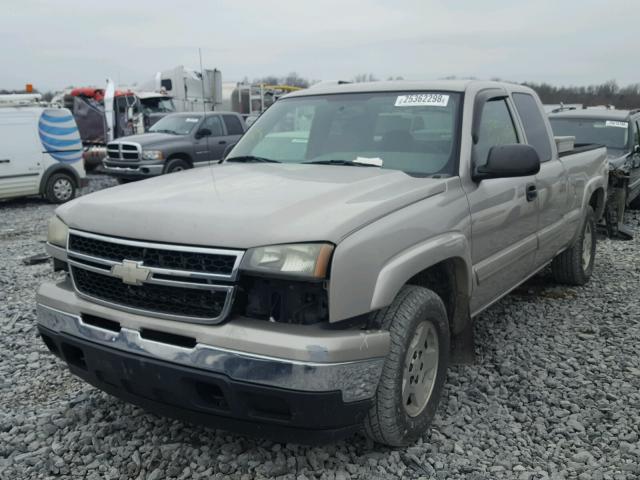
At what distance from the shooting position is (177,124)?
583 inches

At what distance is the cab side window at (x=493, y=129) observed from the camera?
3.58 m

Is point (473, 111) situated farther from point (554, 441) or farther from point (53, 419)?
point (53, 419)

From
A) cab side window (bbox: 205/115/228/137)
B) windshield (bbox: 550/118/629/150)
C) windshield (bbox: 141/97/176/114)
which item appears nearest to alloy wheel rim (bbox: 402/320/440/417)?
windshield (bbox: 550/118/629/150)

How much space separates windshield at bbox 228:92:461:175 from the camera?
11.2ft

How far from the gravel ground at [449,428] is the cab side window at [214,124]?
10.7m

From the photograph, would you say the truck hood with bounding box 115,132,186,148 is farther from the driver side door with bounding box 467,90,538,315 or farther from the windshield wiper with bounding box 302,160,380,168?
the driver side door with bounding box 467,90,538,315

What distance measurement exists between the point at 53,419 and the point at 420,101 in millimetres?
2932

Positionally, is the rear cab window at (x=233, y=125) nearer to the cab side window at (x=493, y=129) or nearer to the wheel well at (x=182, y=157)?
the wheel well at (x=182, y=157)

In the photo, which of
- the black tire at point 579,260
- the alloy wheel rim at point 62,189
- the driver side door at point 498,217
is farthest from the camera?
the alloy wheel rim at point 62,189

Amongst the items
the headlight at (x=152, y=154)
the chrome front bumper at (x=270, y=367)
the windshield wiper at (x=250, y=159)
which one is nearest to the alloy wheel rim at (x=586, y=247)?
the windshield wiper at (x=250, y=159)

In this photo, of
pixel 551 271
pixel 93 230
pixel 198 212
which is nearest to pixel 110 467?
pixel 93 230

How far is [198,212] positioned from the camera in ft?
8.16

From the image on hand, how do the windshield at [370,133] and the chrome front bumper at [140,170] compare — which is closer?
the windshield at [370,133]

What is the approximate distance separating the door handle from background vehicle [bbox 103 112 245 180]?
9.83 m
